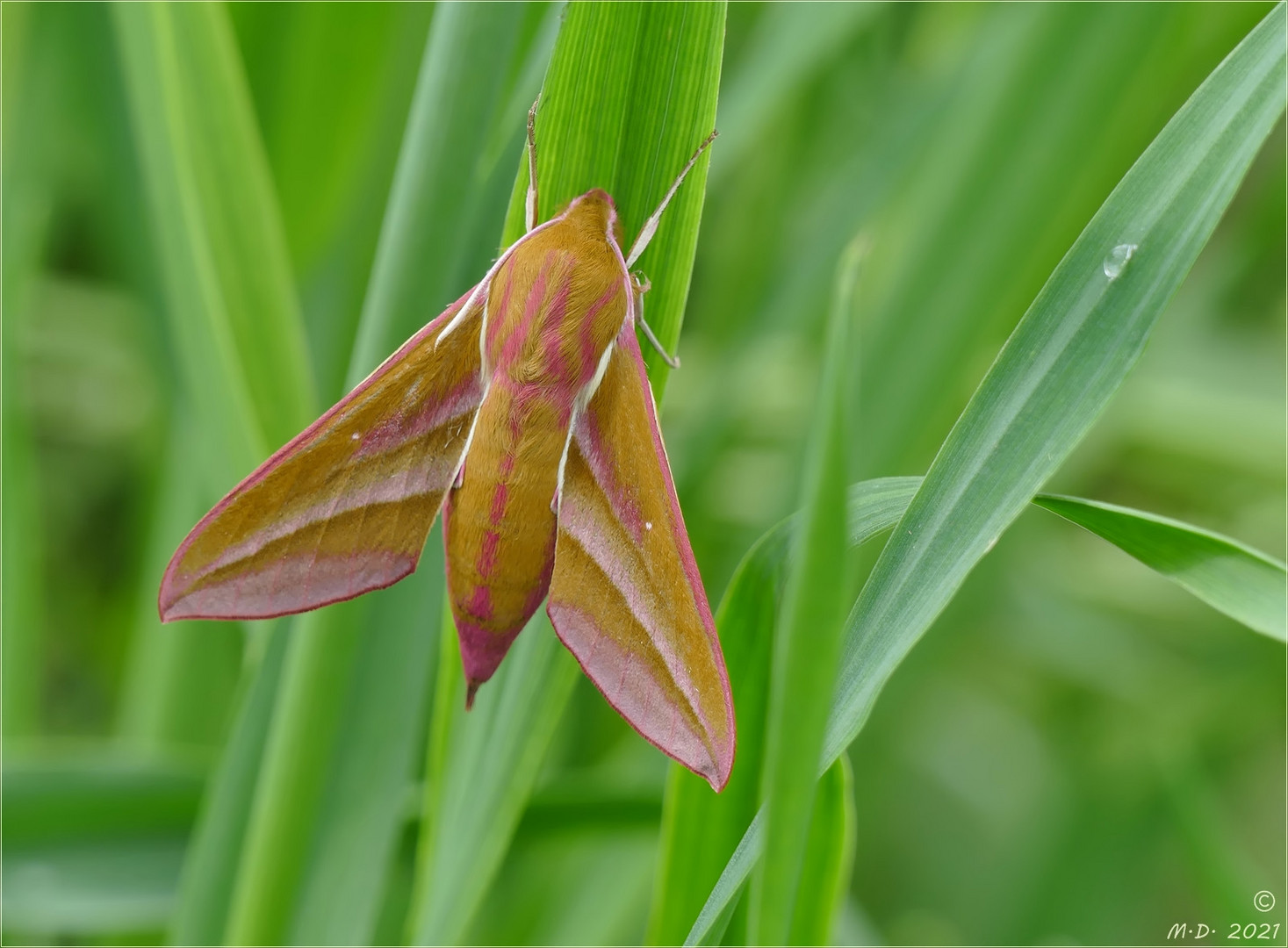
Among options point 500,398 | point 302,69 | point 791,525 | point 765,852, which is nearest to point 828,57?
point 302,69

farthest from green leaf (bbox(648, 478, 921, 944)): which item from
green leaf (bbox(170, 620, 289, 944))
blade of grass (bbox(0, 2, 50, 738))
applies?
blade of grass (bbox(0, 2, 50, 738))

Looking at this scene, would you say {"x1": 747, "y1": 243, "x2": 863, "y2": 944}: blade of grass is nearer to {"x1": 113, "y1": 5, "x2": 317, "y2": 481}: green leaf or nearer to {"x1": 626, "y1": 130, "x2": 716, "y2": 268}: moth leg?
{"x1": 626, "y1": 130, "x2": 716, "y2": 268}: moth leg

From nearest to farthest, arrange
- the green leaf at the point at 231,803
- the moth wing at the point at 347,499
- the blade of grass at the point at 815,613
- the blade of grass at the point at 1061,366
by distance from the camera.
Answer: the blade of grass at the point at 815,613 < the blade of grass at the point at 1061,366 < the moth wing at the point at 347,499 < the green leaf at the point at 231,803

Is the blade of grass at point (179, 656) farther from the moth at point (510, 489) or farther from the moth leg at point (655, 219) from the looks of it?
the moth leg at point (655, 219)

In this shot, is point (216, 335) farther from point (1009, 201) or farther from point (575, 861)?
point (1009, 201)

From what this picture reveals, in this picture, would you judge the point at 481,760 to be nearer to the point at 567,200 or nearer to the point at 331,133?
the point at 567,200

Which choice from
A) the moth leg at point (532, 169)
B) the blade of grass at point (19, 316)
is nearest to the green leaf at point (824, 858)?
the moth leg at point (532, 169)
